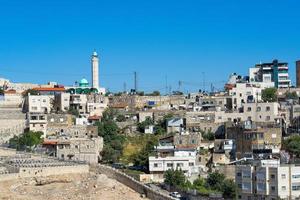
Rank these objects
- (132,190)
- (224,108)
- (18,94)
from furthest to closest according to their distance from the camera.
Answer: (18,94) → (224,108) → (132,190)

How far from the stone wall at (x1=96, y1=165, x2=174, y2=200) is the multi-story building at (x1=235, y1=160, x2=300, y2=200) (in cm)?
380

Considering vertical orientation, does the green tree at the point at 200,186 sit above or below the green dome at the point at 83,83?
below

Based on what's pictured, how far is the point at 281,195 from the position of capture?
32.0 metres

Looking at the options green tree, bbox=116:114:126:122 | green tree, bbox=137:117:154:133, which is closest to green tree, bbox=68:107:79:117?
green tree, bbox=116:114:126:122

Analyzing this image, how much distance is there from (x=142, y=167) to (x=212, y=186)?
7301 millimetres

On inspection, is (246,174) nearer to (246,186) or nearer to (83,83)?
(246,186)

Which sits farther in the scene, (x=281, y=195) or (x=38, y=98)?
(x=38, y=98)

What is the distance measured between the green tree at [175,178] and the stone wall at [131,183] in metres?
1.19

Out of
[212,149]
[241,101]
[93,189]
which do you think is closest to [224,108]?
[241,101]

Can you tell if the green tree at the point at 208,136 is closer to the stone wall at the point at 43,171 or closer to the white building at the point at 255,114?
the white building at the point at 255,114

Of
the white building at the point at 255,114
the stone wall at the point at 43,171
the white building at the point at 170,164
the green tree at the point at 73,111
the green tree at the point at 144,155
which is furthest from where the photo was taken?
the green tree at the point at 73,111

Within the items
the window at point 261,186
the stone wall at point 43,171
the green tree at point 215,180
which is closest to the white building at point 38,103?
the stone wall at point 43,171

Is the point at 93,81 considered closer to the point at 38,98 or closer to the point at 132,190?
the point at 38,98

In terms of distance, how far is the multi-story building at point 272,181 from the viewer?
31797mm
